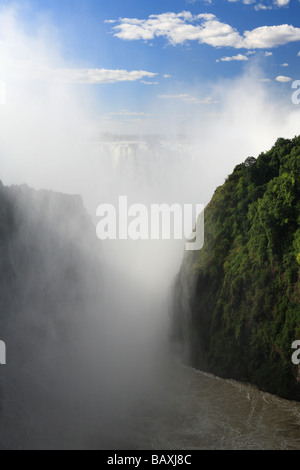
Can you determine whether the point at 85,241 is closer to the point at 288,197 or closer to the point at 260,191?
the point at 260,191

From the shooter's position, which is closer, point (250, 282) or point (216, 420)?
point (216, 420)

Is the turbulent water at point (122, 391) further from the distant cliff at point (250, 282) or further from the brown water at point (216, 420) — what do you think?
the distant cliff at point (250, 282)

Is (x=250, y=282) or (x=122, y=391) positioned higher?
(x=250, y=282)

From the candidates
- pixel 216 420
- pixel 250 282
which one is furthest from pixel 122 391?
pixel 250 282

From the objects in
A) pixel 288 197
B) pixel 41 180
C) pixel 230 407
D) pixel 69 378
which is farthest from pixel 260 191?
pixel 41 180

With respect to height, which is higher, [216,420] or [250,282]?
[250,282]

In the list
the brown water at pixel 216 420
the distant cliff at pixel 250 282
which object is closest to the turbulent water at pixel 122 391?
the brown water at pixel 216 420

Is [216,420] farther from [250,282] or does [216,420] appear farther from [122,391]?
[250,282]

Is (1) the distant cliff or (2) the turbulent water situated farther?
(1) the distant cliff

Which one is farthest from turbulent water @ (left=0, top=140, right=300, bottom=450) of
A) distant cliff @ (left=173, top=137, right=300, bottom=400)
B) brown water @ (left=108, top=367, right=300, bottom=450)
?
distant cliff @ (left=173, top=137, right=300, bottom=400)

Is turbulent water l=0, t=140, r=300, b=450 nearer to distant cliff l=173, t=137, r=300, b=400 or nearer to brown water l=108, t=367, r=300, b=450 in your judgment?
brown water l=108, t=367, r=300, b=450
